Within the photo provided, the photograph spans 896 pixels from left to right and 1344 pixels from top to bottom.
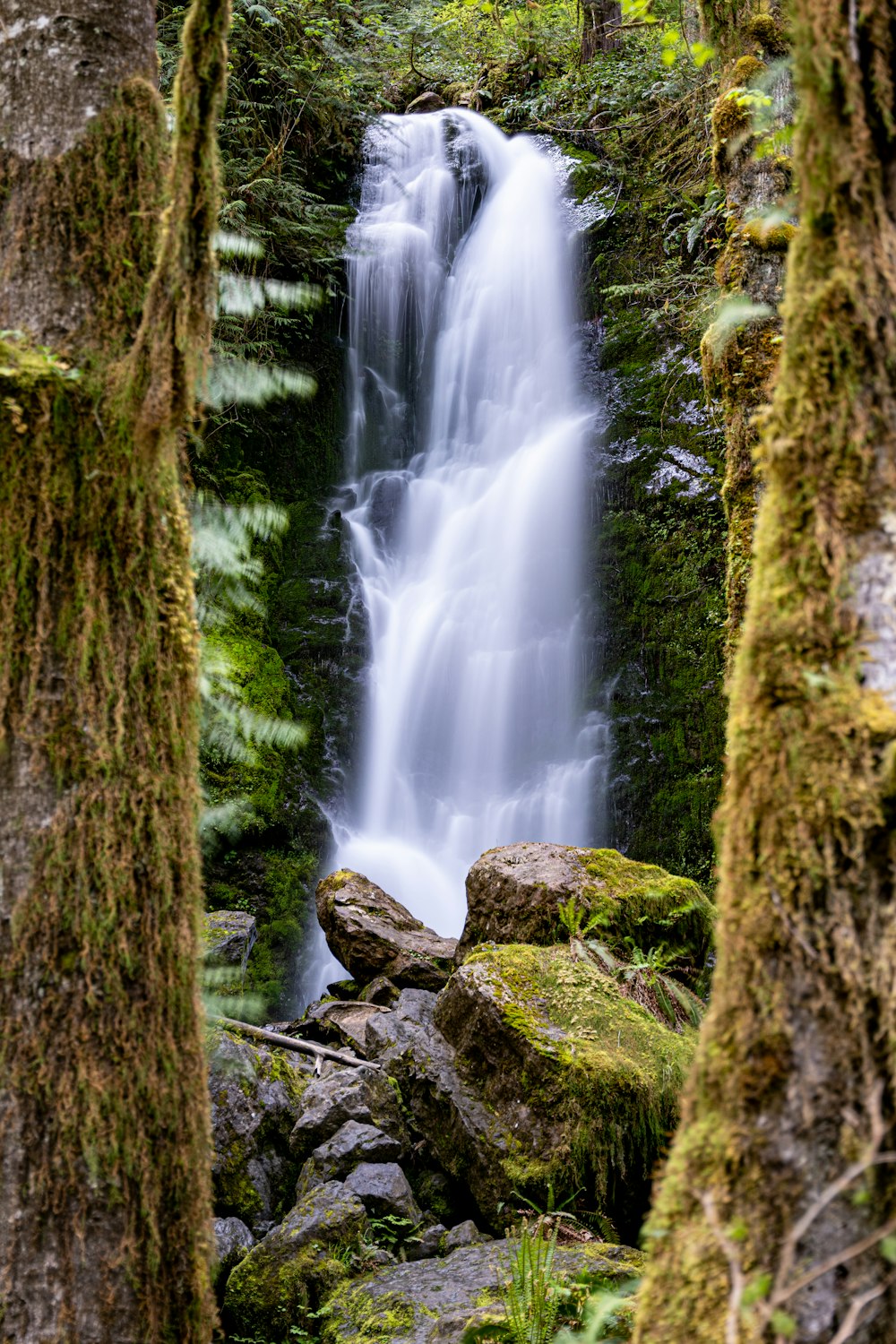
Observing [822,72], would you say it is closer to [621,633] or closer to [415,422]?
[621,633]

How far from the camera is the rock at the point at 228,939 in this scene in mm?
6059

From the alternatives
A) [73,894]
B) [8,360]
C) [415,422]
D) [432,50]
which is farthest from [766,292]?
[432,50]

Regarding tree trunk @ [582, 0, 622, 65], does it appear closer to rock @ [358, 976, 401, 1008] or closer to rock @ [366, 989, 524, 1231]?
rock @ [358, 976, 401, 1008]

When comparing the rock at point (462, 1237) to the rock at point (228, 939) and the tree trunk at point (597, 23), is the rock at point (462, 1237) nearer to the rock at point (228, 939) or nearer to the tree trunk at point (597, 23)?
the rock at point (228, 939)

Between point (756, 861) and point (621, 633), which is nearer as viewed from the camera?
point (756, 861)

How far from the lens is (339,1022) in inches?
231

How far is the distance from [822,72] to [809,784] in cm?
110

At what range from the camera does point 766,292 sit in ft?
15.9

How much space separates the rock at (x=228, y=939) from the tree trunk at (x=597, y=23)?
14056 mm

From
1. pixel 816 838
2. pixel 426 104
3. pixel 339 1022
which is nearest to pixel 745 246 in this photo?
pixel 816 838

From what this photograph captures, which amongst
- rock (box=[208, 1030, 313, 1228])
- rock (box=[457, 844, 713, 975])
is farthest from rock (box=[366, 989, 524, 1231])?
rock (box=[457, 844, 713, 975])

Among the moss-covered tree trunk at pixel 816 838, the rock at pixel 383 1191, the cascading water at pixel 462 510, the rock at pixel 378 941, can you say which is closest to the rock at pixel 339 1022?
the rock at pixel 378 941

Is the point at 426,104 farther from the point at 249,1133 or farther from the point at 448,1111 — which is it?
the point at 249,1133

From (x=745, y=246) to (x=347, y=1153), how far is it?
5.01 metres
